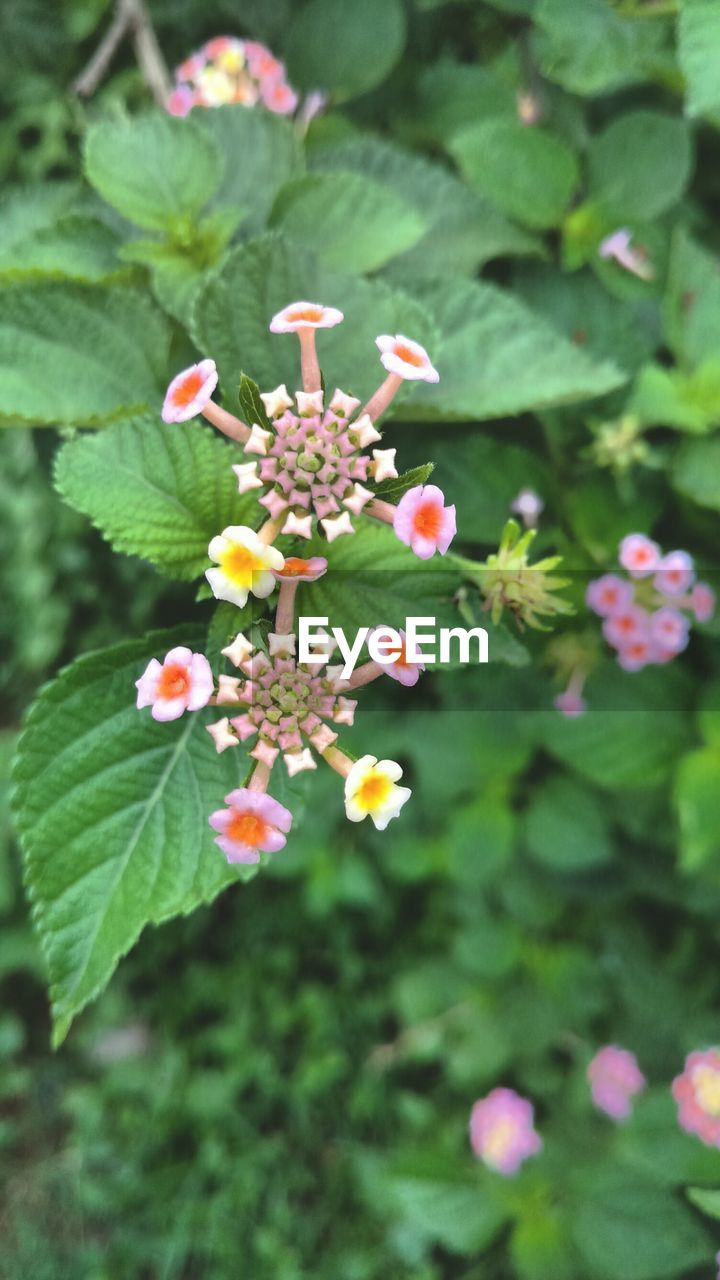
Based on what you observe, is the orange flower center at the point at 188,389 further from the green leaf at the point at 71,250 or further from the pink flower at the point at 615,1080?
the pink flower at the point at 615,1080

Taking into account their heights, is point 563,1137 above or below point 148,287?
below

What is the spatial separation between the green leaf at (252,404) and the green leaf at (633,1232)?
992mm

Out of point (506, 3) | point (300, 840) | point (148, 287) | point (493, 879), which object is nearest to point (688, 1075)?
point (493, 879)

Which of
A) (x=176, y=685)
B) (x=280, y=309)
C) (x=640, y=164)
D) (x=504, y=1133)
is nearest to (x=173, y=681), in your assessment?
(x=176, y=685)

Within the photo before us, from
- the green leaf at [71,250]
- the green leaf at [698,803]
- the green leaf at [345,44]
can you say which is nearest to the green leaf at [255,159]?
the green leaf at [71,250]

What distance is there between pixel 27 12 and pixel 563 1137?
1.69 metres

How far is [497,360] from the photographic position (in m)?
0.94

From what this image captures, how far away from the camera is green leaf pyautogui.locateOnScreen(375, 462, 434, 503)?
0.62 m

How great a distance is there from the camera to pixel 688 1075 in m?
1.15

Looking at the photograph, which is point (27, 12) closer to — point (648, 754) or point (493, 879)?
point (648, 754)

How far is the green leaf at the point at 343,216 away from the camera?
941mm

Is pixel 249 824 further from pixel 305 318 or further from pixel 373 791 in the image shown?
pixel 305 318

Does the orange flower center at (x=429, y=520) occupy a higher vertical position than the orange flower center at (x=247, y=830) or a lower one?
higher

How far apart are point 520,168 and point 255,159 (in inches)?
12.0
